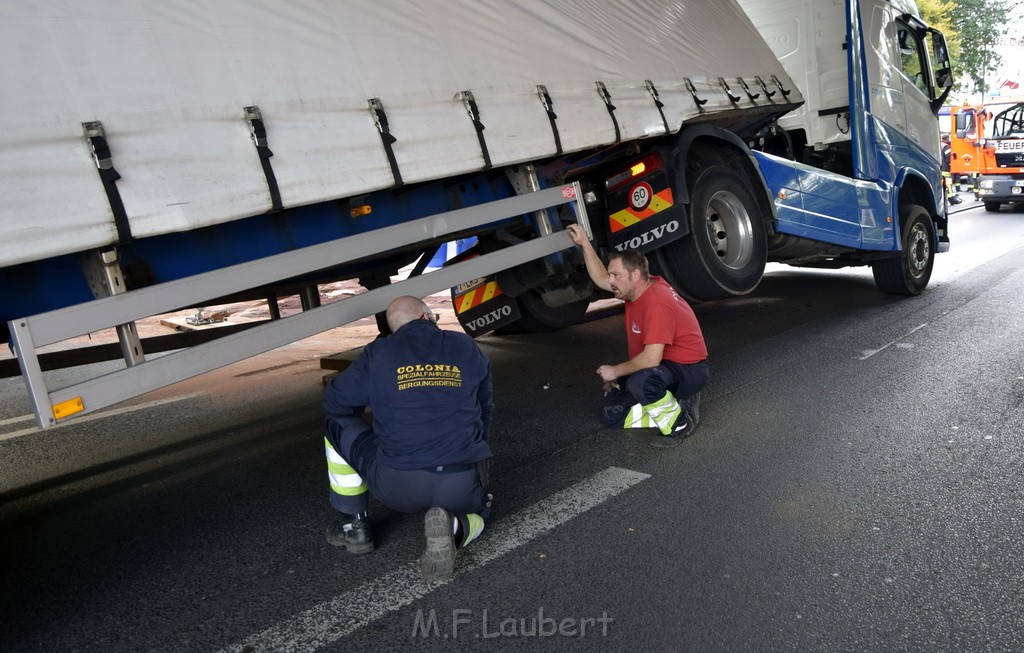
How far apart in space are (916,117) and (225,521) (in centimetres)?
785

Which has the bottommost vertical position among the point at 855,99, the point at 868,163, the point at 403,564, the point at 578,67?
the point at 403,564

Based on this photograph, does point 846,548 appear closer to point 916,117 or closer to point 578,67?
point 578,67

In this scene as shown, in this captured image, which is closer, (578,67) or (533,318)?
(578,67)

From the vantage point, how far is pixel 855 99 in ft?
24.1

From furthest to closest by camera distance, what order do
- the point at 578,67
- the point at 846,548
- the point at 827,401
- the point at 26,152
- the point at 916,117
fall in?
the point at 916,117, the point at 827,401, the point at 578,67, the point at 846,548, the point at 26,152

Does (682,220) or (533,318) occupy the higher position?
(682,220)

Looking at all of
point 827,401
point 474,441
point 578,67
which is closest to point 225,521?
point 474,441

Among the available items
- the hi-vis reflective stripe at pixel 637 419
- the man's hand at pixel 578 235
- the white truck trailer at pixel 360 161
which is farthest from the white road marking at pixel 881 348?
the man's hand at pixel 578 235

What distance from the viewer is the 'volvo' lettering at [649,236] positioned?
5398 mm

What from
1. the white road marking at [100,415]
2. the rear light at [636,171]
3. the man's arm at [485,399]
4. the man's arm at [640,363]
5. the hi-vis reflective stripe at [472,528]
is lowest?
the hi-vis reflective stripe at [472,528]

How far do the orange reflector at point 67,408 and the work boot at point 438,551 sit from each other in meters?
1.29

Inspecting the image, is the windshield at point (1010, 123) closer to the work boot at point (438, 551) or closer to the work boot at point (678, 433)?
the work boot at point (678, 433)

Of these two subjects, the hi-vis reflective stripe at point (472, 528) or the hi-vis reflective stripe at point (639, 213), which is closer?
the hi-vis reflective stripe at point (472, 528)

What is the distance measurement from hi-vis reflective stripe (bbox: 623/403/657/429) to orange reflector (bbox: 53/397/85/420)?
2.87m
